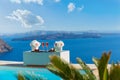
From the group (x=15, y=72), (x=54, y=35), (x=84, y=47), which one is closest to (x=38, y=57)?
(x=15, y=72)

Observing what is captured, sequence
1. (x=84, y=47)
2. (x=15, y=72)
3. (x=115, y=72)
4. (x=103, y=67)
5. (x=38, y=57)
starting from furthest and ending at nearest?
(x=84, y=47)
(x=38, y=57)
(x=15, y=72)
(x=103, y=67)
(x=115, y=72)

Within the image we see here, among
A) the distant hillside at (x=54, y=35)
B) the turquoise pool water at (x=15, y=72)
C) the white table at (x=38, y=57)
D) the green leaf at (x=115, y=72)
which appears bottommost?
the turquoise pool water at (x=15, y=72)

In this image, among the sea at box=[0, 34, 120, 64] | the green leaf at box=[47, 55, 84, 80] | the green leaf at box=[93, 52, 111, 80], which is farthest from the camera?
the sea at box=[0, 34, 120, 64]

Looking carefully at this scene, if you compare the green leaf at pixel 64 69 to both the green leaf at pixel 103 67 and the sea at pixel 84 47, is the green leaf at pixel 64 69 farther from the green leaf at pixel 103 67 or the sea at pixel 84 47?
the sea at pixel 84 47

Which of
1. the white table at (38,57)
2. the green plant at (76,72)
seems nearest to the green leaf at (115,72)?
the green plant at (76,72)

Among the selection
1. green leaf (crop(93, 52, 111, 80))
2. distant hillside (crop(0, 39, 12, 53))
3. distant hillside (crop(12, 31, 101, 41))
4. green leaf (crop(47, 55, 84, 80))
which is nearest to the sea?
distant hillside (crop(0, 39, 12, 53))

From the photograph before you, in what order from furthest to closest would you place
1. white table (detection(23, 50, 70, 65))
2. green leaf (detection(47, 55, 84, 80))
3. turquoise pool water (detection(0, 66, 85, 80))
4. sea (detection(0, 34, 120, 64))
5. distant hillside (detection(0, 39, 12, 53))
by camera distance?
1. distant hillside (detection(0, 39, 12, 53))
2. sea (detection(0, 34, 120, 64))
3. white table (detection(23, 50, 70, 65))
4. turquoise pool water (detection(0, 66, 85, 80))
5. green leaf (detection(47, 55, 84, 80))

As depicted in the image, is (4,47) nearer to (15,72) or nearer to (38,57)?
(38,57)

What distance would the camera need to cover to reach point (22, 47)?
77.7 feet

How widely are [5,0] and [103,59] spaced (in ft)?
69.3

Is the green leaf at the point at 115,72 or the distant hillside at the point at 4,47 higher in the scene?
the green leaf at the point at 115,72

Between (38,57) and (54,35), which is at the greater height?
(54,35)

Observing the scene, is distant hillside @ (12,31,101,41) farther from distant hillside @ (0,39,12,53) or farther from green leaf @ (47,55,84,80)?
green leaf @ (47,55,84,80)

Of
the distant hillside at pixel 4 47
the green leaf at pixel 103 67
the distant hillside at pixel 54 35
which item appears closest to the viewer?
the green leaf at pixel 103 67
